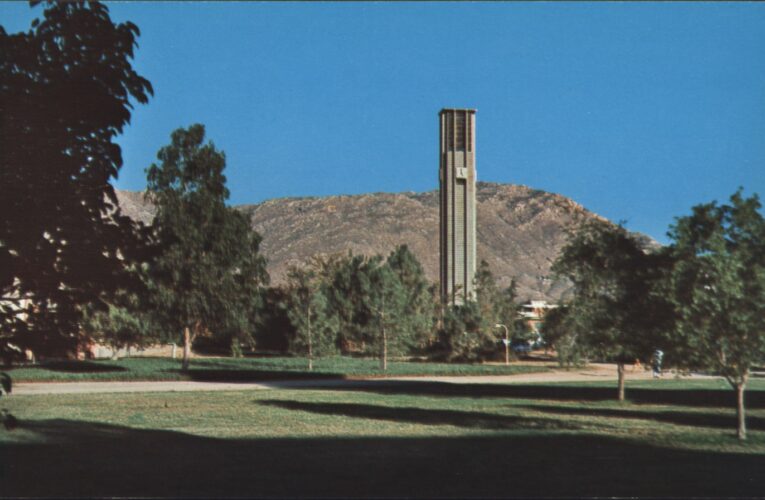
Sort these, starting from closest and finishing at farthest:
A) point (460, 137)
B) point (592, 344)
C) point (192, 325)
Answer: point (592, 344) → point (192, 325) → point (460, 137)

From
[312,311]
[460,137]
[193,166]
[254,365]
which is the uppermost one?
[460,137]

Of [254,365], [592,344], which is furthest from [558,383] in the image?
[254,365]

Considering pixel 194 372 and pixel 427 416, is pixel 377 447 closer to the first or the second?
pixel 427 416

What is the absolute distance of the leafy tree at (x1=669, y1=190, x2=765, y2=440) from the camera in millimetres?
16375

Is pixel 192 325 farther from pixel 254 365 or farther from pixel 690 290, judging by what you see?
pixel 690 290

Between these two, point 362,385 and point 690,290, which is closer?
point 690,290

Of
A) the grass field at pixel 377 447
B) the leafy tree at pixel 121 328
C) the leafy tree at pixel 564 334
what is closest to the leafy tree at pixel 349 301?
the leafy tree at pixel 121 328

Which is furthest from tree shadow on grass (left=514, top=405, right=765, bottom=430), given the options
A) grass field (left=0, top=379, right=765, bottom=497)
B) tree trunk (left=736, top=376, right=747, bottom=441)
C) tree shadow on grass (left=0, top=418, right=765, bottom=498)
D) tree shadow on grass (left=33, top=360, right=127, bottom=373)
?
tree shadow on grass (left=33, top=360, right=127, bottom=373)

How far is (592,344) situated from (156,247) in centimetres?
2186

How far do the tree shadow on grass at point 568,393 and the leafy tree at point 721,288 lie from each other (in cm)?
1126

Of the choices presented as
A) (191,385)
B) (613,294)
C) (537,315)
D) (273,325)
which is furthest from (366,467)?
(537,315)

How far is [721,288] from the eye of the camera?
16344mm

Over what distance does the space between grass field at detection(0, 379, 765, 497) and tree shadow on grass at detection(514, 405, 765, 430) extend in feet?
0.18

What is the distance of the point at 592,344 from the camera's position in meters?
26.0
